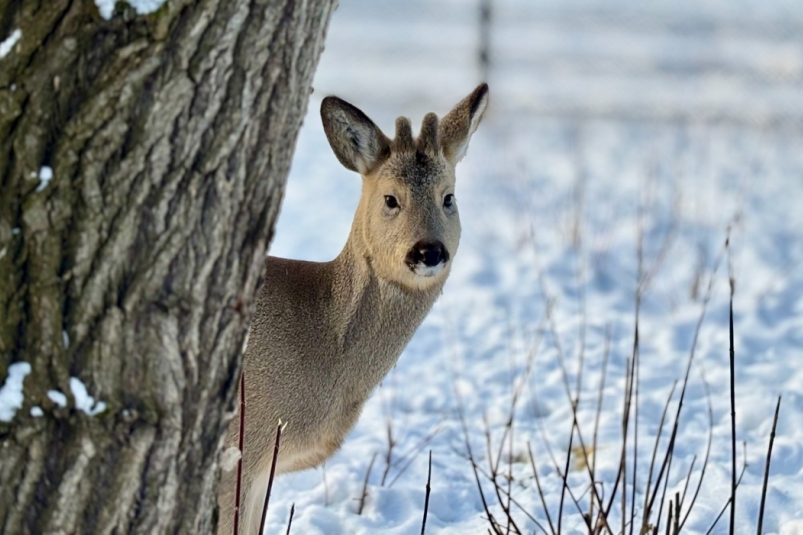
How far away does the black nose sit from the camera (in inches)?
150

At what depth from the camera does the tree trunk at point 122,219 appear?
2.20 meters

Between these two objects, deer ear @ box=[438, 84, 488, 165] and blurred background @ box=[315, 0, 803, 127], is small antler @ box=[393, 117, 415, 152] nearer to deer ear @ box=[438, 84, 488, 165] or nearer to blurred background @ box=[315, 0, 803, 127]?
deer ear @ box=[438, 84, 488, 165]

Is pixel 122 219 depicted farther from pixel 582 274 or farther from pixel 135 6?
pixel 582 274

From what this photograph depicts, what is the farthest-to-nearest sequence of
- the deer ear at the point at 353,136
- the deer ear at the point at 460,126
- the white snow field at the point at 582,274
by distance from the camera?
the white snow field at the point at 582,274
the deer ear at the point at 460,126
the deer ear at the point at 353,136

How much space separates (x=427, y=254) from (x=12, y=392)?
1854mm

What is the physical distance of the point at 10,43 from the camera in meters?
2.21

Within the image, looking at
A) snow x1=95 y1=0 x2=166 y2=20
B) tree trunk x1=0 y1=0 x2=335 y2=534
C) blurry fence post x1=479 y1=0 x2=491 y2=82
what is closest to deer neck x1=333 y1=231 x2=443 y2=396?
tree trunk x1=0 y1=0 x2=335 y2=534

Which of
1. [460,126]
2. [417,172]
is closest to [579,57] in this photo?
[460,126]

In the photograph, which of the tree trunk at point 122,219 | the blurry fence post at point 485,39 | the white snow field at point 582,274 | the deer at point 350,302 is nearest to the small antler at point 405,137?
the deer at point 350,302

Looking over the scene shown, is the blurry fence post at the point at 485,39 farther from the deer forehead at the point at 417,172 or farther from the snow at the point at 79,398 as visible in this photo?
the snow at the point at 79,398

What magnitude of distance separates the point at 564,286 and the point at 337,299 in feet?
13.0

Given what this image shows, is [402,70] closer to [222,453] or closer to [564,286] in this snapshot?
[564,286]

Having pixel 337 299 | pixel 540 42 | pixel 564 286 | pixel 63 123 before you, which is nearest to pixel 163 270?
pixel 63 123

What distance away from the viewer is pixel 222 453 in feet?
8.29
